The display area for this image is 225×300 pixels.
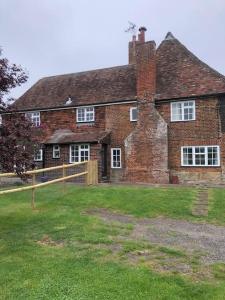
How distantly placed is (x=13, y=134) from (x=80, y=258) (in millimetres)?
3689

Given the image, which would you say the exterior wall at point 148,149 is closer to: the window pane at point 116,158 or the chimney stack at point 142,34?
the window pane at point 116,158

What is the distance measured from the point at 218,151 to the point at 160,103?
4.98 meters

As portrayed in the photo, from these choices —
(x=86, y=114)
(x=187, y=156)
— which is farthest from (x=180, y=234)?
(x=86, y=114)

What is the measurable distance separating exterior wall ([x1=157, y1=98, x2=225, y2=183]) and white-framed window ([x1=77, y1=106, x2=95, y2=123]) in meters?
5.33

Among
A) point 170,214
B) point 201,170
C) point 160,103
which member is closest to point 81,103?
point 160,103

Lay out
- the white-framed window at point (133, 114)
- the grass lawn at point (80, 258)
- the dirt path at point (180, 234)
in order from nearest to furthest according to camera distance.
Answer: the grass lawn at point (80, 258), the dirt path at point (180, 234), the white-framed window at point (133, 114)

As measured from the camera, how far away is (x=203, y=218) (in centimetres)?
1370

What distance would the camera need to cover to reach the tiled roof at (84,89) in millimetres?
27453

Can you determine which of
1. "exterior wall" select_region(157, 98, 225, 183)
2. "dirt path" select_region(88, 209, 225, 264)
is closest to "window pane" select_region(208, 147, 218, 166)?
"exterior wall" select_region(157, 98, 225, 183)

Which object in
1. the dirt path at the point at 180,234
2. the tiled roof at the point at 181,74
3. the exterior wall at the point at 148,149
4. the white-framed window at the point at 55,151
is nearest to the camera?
the dirt path at the point at 180,234

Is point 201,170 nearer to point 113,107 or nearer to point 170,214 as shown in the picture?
point 113,107

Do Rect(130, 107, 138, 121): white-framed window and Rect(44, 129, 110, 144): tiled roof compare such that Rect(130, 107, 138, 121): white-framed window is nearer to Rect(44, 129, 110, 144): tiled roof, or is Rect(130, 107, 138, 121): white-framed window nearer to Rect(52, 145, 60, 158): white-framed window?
Rect(44, 129, 110, 144): tiled roof

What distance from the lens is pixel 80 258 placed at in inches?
316

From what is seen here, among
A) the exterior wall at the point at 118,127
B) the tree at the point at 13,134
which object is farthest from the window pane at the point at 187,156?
the tree at the point at 13,134
